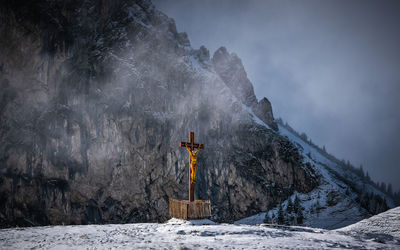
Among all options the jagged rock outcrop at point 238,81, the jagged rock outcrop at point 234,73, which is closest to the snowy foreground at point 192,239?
the jagged rock outcrop at point 238,81

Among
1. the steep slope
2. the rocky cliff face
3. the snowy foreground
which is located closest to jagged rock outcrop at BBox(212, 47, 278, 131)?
the rocky cliff face

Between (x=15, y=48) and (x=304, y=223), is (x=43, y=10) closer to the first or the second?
(x=15, y=48)

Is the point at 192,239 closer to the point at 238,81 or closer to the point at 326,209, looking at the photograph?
the point at 326,209

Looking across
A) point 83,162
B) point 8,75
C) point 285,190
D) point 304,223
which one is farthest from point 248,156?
point 8,75

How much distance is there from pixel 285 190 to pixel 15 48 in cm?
6124

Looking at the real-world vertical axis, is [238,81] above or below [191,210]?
above

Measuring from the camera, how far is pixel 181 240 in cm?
925

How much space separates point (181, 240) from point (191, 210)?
4850 mm

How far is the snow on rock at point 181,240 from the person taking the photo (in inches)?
339

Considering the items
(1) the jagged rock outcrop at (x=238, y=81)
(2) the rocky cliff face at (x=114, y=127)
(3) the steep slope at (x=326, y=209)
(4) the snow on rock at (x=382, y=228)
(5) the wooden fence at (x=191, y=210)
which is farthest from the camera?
(1) the jagged rock outcrop at (x=238, y=81)

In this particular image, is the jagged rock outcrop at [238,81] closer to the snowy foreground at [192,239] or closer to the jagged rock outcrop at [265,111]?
the jagged rock outcrop at [265,111]

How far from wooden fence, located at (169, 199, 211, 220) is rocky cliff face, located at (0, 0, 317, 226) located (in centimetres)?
3555

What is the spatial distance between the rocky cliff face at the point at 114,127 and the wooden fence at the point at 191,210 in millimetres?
35547

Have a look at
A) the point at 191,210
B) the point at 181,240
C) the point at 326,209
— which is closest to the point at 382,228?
the point at 191,210
